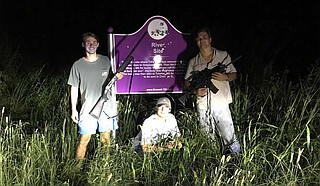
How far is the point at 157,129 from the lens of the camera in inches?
227

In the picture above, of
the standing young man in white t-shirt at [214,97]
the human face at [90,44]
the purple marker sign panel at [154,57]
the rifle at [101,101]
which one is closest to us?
the human face at [90,44]

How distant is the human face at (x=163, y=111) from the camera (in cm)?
571

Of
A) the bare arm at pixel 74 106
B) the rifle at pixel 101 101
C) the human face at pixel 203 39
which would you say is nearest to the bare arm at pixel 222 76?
the human face at pixel 203 39

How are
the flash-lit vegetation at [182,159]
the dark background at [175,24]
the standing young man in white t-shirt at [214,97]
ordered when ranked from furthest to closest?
1. the dark background at [175,24]
2. the standing young man in white t-shirt at [214,97]
3. the flash-lit vegetation at [182,159]

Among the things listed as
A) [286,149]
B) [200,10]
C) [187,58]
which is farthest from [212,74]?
[200,10]

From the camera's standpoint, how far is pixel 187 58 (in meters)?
6.32

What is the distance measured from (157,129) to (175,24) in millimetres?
5714

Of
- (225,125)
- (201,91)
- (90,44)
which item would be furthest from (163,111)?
(90,44)

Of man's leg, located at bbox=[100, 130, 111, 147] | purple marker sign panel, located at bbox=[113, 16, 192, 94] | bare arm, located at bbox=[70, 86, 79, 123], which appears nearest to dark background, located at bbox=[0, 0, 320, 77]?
purple marker sign panel, located at bbox=[113, 16, 192, 94]

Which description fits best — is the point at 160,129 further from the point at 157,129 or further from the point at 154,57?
the point at 154,57

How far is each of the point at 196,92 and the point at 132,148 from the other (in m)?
0.91

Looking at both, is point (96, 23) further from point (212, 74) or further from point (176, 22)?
point (212, 74)

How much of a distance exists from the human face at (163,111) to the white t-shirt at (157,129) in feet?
0.12

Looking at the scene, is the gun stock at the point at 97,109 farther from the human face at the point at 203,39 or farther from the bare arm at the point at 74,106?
the human face at the point at 203,39
